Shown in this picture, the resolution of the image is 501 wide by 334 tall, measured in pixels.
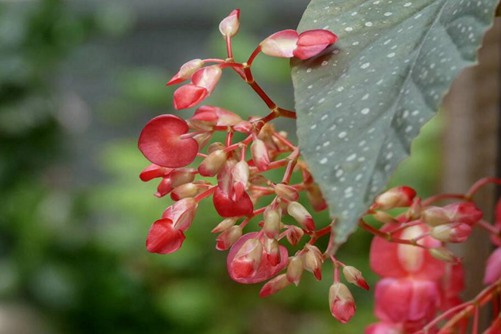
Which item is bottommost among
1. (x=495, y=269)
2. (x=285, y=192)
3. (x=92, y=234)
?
(x=92, y=234)

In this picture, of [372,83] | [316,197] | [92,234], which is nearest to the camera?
[372,83]

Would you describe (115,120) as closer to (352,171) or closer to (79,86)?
(79,86)

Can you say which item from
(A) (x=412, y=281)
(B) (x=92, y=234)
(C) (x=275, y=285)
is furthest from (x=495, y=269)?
(B) (x=92, y=234)

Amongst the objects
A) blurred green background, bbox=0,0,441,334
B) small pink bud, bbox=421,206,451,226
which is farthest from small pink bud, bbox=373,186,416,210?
blurred green background, bbox=0,0,441,334

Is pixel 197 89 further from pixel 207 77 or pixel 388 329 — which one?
pixel 388 329

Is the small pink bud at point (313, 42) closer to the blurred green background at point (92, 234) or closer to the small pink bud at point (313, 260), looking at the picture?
the small pink bud at point (313, 260)

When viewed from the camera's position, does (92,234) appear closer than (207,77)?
No

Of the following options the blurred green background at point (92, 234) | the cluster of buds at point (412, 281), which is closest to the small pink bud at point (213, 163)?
the cluster of buds at point (412, 281)

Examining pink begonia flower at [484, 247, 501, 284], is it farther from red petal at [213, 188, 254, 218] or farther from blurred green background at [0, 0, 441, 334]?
blurred green background at [0, 0, 441, 334]
